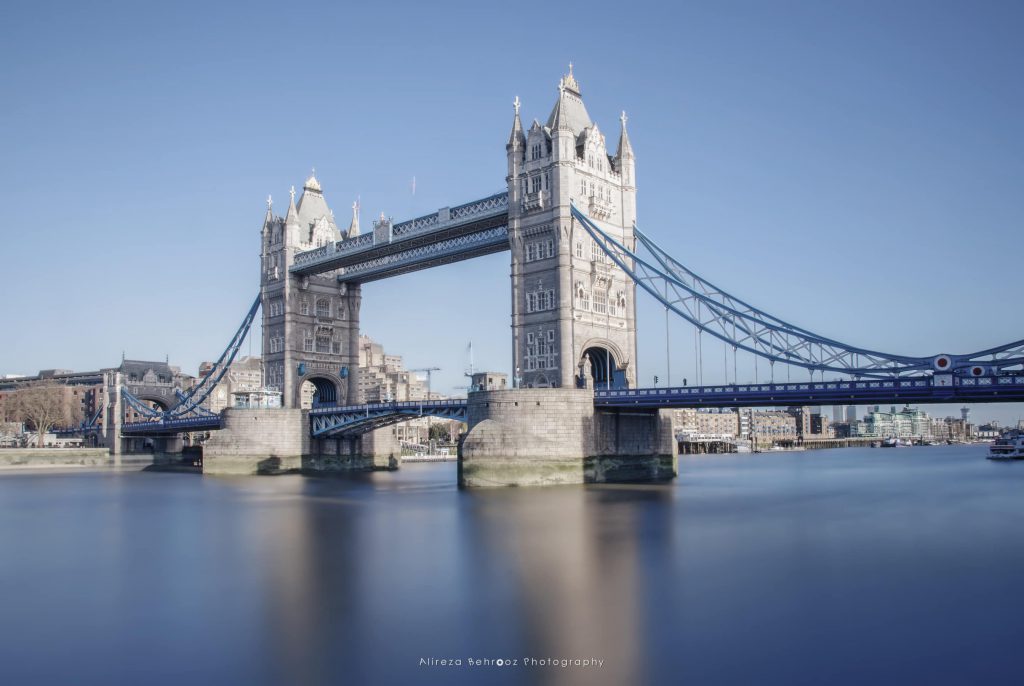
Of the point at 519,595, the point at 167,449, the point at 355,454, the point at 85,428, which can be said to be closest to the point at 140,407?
the point at 167,449

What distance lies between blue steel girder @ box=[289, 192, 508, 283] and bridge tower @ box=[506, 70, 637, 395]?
120 inches

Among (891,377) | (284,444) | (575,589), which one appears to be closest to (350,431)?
(284,444)

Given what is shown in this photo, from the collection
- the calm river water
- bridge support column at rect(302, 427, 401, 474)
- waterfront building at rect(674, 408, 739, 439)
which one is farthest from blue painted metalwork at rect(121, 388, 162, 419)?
waterfront building at rect(674, 408, 739, 439)

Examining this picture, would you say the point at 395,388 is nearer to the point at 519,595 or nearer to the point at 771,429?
the point at 771,429

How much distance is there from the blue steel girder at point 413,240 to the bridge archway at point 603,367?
907cm

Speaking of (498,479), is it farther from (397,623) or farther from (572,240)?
(397,623)

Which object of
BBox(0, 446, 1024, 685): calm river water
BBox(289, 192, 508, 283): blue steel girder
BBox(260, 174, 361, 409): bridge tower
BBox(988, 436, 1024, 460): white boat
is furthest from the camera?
BBox(988, 436, 1024, 460): white boat

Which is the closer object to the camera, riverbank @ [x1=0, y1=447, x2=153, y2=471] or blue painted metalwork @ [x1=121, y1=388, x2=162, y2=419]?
riverbank @ [x1=0, y1=447, x2=153, y2=471]

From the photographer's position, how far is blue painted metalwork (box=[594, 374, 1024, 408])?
33.1 m

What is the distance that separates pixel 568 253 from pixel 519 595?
99.4ft

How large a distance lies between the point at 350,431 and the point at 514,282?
69.3 ft

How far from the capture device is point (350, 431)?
62625mm

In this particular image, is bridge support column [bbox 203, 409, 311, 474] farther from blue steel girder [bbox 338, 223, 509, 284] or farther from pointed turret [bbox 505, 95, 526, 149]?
pointed turret [bbox 505, 95, 526, 149]

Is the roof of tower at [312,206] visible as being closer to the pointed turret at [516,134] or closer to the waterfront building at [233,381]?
the pointed turret at [516,134]
